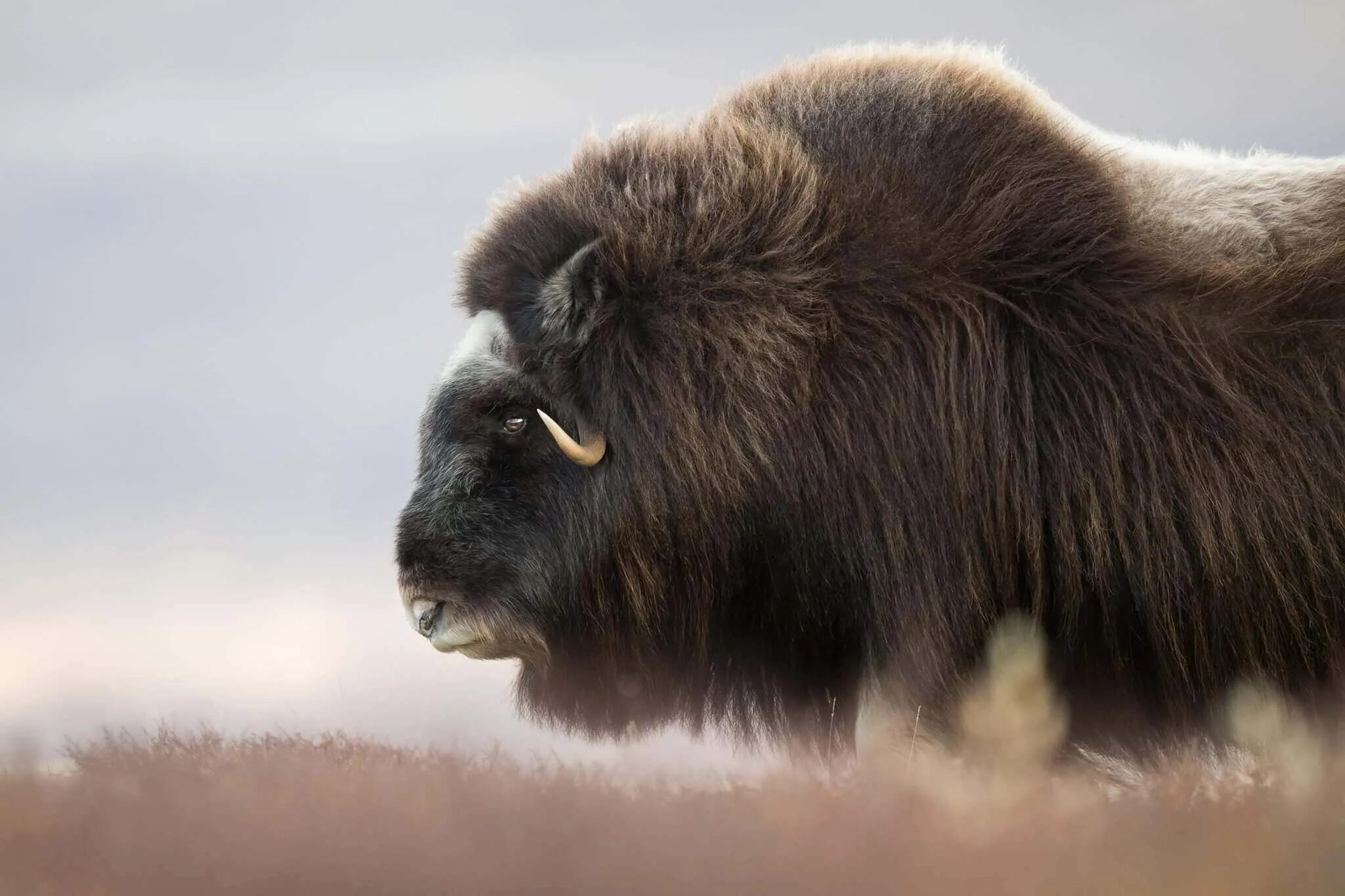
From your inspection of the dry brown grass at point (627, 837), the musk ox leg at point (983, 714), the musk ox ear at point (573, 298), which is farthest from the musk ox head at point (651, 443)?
the dry brown grass at point (627, 837)

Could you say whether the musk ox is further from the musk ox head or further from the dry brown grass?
the dry brown grass

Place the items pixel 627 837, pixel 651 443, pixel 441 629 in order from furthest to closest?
1. pixel 441 629
2. pixel 651 443
3. pixel 627 837

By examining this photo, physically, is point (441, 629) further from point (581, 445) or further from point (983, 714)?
point (983, 714)

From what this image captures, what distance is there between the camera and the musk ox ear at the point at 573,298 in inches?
146

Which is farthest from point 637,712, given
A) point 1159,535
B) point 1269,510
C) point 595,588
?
point 1269,510

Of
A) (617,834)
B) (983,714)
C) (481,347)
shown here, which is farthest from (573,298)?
(617,834)

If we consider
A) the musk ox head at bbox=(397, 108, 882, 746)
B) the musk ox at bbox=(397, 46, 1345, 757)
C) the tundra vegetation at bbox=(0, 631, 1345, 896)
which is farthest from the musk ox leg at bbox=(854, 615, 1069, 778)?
the tundra vegetation at bbox=(0, 631, 1345, 896)

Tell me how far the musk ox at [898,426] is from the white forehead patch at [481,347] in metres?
0.01

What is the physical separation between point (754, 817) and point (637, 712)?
159 cm

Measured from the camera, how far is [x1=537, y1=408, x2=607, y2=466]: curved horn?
12.1ft

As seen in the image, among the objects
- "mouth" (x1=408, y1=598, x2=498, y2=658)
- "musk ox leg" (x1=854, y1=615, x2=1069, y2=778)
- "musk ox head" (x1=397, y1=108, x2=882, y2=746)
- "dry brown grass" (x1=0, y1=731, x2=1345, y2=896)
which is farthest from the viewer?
"mouth" (x1=408, y1=598, x2=498, y2=658)

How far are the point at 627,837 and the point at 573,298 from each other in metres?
1.70

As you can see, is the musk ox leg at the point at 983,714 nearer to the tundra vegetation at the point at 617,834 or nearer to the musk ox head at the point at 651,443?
the musk ox head at the point at 651,443

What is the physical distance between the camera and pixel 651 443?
12.1 feet
